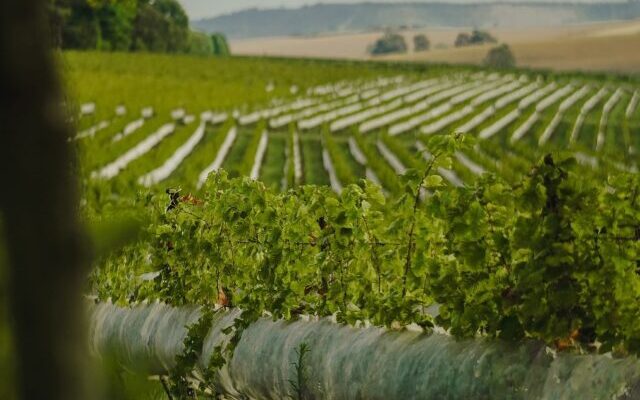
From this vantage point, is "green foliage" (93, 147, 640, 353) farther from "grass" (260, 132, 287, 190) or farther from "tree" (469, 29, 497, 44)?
"tree" (469, 29, 497, 44)

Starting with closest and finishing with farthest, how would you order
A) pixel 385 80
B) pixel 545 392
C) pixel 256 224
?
1. pixel 545 392
2. pixel 256 224
3. pixel 385 80

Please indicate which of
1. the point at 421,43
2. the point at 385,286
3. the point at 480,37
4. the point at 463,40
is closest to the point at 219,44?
the point at 463,40

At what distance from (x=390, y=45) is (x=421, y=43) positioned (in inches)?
247

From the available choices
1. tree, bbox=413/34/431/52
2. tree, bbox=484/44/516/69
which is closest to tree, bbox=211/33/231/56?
tree, bbox=413/34/431/52

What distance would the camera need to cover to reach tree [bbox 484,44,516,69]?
132 m

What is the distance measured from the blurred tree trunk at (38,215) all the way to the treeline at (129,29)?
7943cm

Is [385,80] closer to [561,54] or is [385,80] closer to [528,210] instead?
[561,54]

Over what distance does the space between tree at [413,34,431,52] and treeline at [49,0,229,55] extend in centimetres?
5397

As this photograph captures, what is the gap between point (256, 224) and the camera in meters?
6.39

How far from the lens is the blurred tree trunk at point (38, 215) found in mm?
1013

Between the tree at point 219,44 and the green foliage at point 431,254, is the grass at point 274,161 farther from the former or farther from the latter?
the tree at point 219,44

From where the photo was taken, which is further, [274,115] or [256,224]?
[274,115]

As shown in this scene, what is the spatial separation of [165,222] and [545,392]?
3991 mm

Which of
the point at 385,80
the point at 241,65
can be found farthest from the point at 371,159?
the point at 241,65
